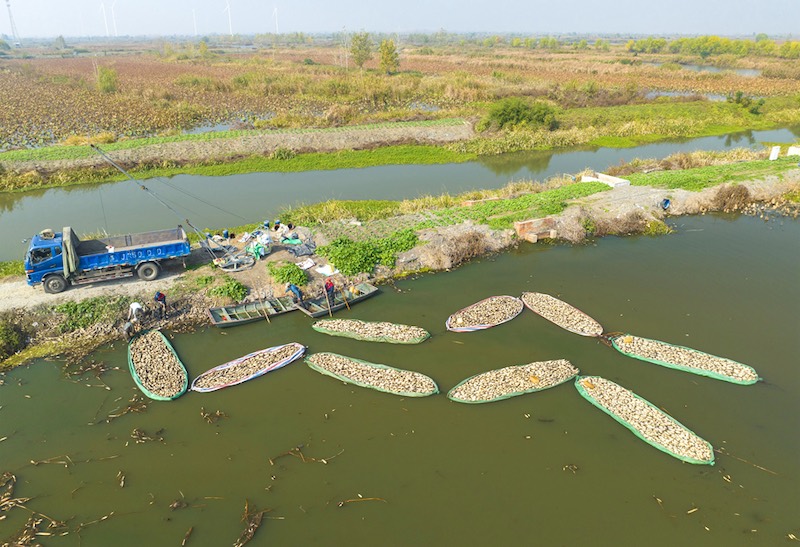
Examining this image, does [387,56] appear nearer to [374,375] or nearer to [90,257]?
[90,257]

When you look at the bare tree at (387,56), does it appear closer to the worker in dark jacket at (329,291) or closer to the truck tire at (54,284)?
the worker in dark jacket at (329,291)

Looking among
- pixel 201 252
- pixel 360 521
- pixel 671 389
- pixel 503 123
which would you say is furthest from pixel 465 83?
pixel 360 521

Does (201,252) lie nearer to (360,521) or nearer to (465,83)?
(360,521)

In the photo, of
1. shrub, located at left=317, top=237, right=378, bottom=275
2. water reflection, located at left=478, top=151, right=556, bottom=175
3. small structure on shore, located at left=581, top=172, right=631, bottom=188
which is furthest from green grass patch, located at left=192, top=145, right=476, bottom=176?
shrub, located at left=317, top=237, right=378, bottom=275

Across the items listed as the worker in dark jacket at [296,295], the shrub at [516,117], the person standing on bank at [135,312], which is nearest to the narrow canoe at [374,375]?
the worker in dark jacket at [296,295]

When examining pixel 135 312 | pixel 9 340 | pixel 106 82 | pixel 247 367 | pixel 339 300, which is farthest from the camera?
pixel 106 82

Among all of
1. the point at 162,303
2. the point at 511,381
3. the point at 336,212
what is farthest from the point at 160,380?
the point at 336,212
